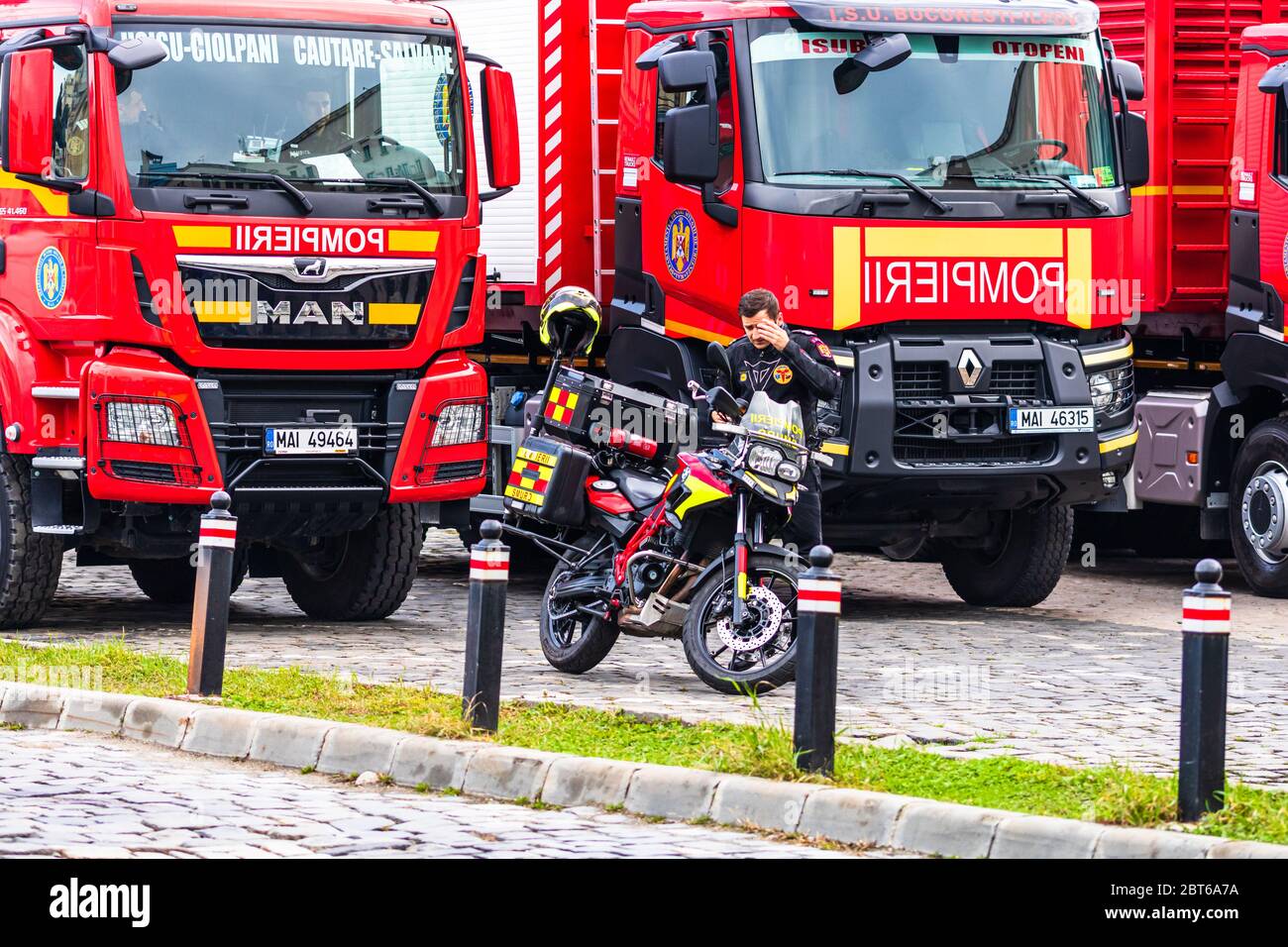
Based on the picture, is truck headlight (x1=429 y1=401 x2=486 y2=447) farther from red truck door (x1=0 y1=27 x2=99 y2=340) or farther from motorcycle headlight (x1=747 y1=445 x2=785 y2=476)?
motorcycle headlight (x1=747 y1=445 x2=785 y2=476)

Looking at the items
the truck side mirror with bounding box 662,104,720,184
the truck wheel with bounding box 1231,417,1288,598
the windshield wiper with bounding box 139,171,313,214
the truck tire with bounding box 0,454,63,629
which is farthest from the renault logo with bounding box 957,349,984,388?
the truck tire with bounding box 0,454,63,629

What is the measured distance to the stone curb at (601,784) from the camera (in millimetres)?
7809

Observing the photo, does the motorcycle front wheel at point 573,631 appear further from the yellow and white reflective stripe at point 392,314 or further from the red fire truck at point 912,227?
the red fire truck at point 912,227

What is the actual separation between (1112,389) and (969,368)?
1097mm

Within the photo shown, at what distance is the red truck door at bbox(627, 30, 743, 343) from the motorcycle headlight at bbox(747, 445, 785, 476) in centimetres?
301

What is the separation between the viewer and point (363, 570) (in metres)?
15.0

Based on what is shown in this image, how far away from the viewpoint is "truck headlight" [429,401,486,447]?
14352 mm

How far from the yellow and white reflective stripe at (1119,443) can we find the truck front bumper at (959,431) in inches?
0.4

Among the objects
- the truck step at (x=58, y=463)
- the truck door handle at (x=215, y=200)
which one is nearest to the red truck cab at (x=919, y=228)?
the truck door handle at (x=215, y=200)

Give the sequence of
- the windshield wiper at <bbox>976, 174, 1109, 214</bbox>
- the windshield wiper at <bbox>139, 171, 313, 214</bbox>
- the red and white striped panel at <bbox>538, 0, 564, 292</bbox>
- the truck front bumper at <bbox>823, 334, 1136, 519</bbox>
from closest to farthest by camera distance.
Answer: the windshield wiper at <bbox>139, 171, 313, 214</bbox> → the truck front bumper at <bbox>823, 334, 1136, 519</bbox> → the windshield wiper at <bbox>976, 174, 1109, 214</bbox> → the red and white striped panel at <bbox>538, 0, 564, 292</bbox>

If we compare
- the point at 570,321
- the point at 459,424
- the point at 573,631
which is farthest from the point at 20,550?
the point at 573,631

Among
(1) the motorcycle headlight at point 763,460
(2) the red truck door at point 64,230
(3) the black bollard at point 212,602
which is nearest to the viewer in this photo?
(3) the black bollard at point 212,602
